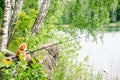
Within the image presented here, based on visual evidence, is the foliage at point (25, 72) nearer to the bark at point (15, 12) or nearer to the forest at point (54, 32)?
the forest at point (54, 32)

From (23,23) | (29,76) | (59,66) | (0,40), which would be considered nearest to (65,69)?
(59,66)

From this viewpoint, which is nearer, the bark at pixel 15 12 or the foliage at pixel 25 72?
the foliage at pixel 25 72

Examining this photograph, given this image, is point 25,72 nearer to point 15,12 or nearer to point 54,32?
point 15,12

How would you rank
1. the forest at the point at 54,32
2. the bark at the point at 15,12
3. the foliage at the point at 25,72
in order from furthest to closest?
the bark at the point at 15,12 → the forest at the point at 54,32 → the foliage at the point at 25,72

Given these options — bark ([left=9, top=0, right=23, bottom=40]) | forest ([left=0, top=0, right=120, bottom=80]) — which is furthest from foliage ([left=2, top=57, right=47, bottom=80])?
bark ([left=9, top=0, right=23, bottom=40])

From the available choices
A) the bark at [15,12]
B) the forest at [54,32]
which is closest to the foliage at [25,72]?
the forest at [54,32]

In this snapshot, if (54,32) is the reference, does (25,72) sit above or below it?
above

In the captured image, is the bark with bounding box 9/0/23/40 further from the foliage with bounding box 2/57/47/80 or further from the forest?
the foliage with bounding box 2/57/47/80

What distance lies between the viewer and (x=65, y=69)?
12148 mm

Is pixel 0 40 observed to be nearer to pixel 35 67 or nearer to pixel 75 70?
pixel 75 70

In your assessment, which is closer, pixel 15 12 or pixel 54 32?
pixel 15 12

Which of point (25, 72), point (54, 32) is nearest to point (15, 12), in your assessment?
point (54, 32)

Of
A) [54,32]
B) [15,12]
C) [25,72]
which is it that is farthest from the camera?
[54,32]

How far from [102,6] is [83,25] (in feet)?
8.04
